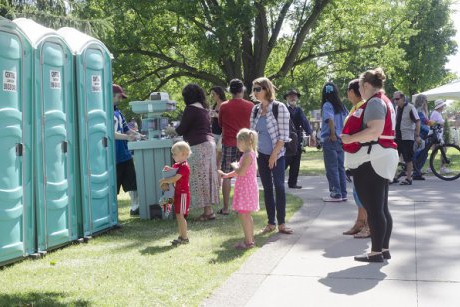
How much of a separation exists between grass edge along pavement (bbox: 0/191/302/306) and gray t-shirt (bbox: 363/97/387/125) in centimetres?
173

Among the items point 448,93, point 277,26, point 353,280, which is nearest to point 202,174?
point 353,280

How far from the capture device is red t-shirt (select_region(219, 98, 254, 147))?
793 centimetres

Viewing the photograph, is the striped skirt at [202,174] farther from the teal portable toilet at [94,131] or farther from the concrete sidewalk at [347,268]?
the concrete sidewalk at [347,268]

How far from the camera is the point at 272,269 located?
203 inches

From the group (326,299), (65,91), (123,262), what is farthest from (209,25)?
(326,299)

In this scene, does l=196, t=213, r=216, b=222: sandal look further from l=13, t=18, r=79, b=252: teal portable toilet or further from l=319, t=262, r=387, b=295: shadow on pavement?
l=319, t=262, r=387, b=295: shadow on pavement

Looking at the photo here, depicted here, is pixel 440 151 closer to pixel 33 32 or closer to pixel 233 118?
pixel 233 118

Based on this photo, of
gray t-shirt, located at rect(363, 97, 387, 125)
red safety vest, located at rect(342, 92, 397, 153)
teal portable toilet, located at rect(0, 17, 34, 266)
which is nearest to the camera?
gray t-shirt, located at rect(363, 97, 387, 125)

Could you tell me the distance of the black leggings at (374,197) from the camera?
5203 mm

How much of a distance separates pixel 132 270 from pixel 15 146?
168 centimetres

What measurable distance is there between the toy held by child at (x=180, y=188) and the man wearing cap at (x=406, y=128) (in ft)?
19.3

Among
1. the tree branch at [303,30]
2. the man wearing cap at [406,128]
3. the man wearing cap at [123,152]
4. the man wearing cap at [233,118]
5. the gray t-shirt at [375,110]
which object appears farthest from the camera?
the tree branch at [303,30]

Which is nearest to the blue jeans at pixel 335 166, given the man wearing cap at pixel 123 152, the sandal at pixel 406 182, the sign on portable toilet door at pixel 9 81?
the sandal at pixel 406 182

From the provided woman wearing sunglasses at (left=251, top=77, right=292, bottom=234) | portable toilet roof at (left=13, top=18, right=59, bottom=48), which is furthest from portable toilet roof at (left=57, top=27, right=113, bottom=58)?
woman wearing sunglasses at (left=251, top=77, right=292, bottom=234)
